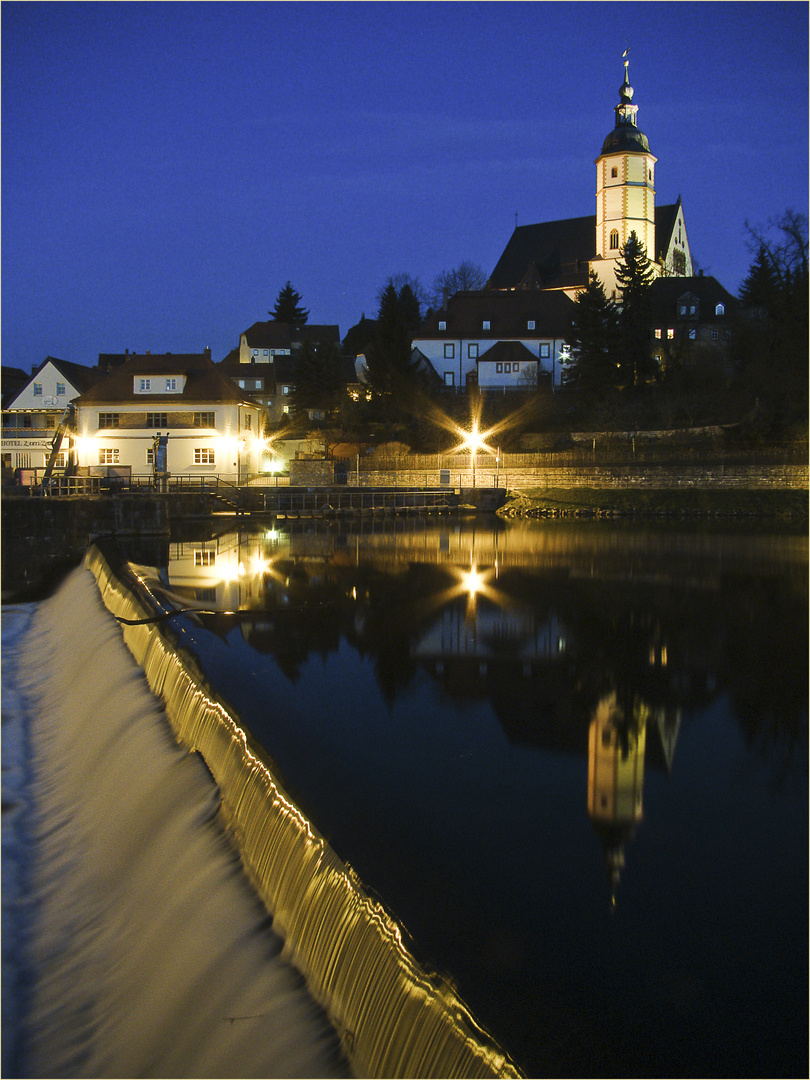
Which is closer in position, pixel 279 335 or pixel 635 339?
pixel 635 339

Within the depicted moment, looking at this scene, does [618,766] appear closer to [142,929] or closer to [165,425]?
[142,929]

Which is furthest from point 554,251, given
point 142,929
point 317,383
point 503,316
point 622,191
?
point 142,929

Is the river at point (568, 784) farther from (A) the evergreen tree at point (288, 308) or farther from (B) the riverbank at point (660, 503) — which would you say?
(A) the evergreen tree at point (288, 308)

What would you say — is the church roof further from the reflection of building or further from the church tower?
the reflection of building

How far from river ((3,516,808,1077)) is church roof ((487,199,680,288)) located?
57135 millimetres

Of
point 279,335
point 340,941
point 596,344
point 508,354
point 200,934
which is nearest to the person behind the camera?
point 340,941

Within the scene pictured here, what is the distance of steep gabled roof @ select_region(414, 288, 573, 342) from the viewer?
62469 millimetres

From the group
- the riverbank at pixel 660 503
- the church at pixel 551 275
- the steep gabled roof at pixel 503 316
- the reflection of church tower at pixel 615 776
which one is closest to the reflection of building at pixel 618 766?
the reflection of church tower at pixel 615 776

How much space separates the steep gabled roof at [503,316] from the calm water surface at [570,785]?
4530 centimetres

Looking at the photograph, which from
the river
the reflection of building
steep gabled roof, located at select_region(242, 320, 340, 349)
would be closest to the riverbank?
the river

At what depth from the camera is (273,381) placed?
2763 inches

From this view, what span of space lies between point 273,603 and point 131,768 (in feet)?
30.4

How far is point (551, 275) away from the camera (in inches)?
2904

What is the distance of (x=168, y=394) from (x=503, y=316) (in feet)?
91.7
